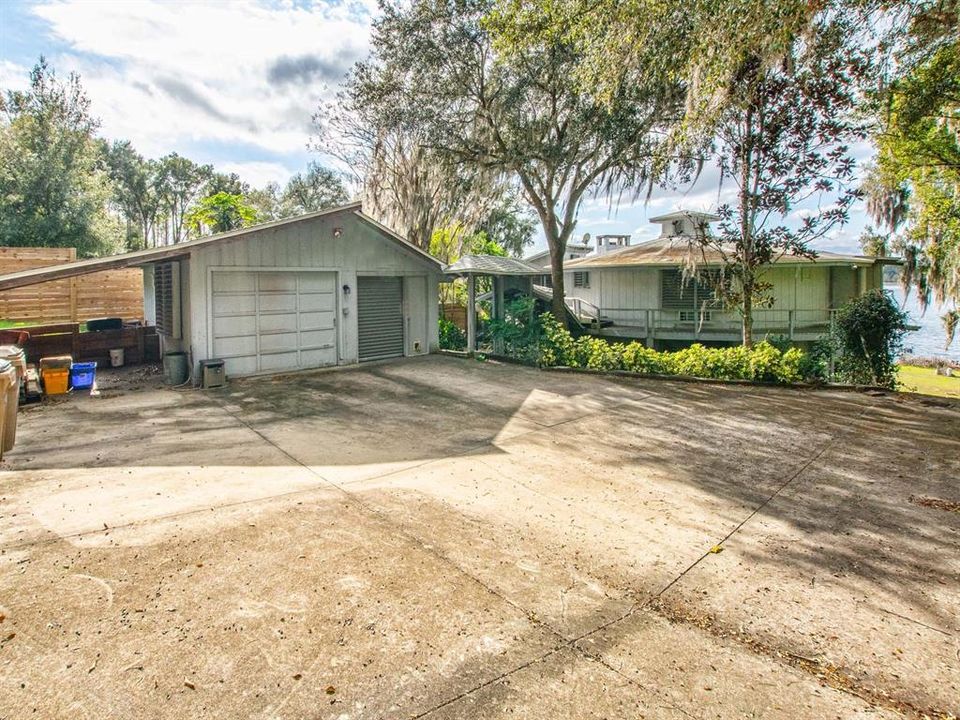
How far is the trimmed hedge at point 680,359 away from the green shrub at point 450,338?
3.23m

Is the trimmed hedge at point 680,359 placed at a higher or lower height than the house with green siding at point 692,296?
lower

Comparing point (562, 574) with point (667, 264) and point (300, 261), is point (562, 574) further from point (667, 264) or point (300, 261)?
point (667, 264)

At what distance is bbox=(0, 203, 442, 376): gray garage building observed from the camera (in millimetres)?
9953

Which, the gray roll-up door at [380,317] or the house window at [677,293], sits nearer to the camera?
the gray roll-up door at [380,317]

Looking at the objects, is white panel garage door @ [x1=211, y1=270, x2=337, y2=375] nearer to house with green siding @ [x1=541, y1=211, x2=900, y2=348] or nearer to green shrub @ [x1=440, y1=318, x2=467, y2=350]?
green shrub @ [x1=440, y1=318, x2=467, y2=350]

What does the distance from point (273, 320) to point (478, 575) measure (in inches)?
352

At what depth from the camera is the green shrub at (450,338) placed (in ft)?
49.9

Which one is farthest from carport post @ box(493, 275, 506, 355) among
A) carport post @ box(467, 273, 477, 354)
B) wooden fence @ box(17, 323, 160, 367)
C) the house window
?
wooden fence @ box(17, 323, 160, 367)

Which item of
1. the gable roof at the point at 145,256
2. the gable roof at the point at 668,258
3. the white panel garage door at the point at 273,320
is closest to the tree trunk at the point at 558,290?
the gable roof at the point at 668,258

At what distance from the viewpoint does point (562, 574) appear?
3.45 metres

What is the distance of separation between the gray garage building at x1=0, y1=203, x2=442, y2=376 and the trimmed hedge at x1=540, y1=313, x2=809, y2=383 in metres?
3.49

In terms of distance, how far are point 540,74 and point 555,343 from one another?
6.10m

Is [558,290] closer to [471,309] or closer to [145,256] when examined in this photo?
[471,309]

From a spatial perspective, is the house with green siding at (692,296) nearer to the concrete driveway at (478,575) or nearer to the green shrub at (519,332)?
the green shrub at (519,332)
